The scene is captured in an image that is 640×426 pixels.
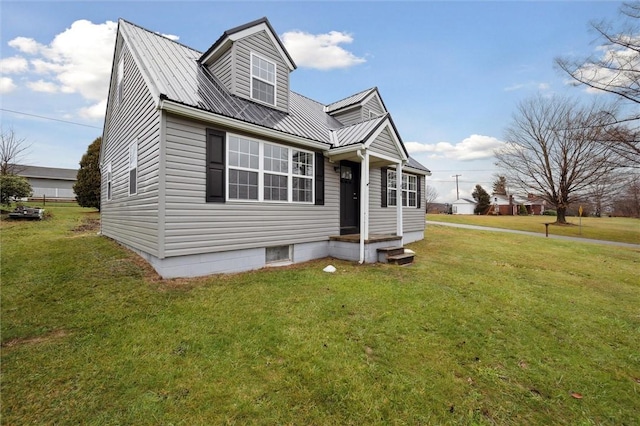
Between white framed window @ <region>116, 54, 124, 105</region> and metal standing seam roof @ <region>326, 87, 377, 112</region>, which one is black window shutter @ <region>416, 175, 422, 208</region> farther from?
white framed window @ <region>116, 54, 124, 105</region>

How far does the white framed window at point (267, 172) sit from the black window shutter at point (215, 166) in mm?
169

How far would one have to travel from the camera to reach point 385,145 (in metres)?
8.54

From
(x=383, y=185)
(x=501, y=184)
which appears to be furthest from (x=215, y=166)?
(x=501, y=184)

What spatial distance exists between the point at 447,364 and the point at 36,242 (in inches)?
451

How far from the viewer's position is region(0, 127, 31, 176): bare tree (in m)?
20.4

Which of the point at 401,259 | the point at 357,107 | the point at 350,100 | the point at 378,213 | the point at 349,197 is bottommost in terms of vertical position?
the point at 401,259

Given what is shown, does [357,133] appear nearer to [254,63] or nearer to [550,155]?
[254,63]

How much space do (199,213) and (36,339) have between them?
3.05 m

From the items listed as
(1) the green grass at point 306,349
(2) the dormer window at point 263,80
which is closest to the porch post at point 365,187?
(1) the green grass at point 306,349

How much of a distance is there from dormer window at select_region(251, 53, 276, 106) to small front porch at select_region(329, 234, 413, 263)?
474 centimetres

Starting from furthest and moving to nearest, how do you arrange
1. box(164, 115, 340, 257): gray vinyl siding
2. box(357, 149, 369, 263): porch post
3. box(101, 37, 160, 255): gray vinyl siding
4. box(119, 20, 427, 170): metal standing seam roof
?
1. box(357, 149, 369, 263): porch post
2. box(119, 20, 427, 170): metal standing seam roof
3. box(101, 37, 160, 255): gray vinyl siding
4. box(164, 115, 340, 257): gray vinyl siding

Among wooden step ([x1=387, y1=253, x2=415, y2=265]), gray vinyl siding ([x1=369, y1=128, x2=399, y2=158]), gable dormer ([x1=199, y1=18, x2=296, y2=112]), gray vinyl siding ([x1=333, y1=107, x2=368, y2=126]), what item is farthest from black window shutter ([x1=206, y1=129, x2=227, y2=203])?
gray vinyl siding ([x1=333, y1=107, x2=368, y2=126])

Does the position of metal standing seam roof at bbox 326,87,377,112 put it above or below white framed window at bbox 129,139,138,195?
above

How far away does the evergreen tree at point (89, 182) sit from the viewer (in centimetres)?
1764
